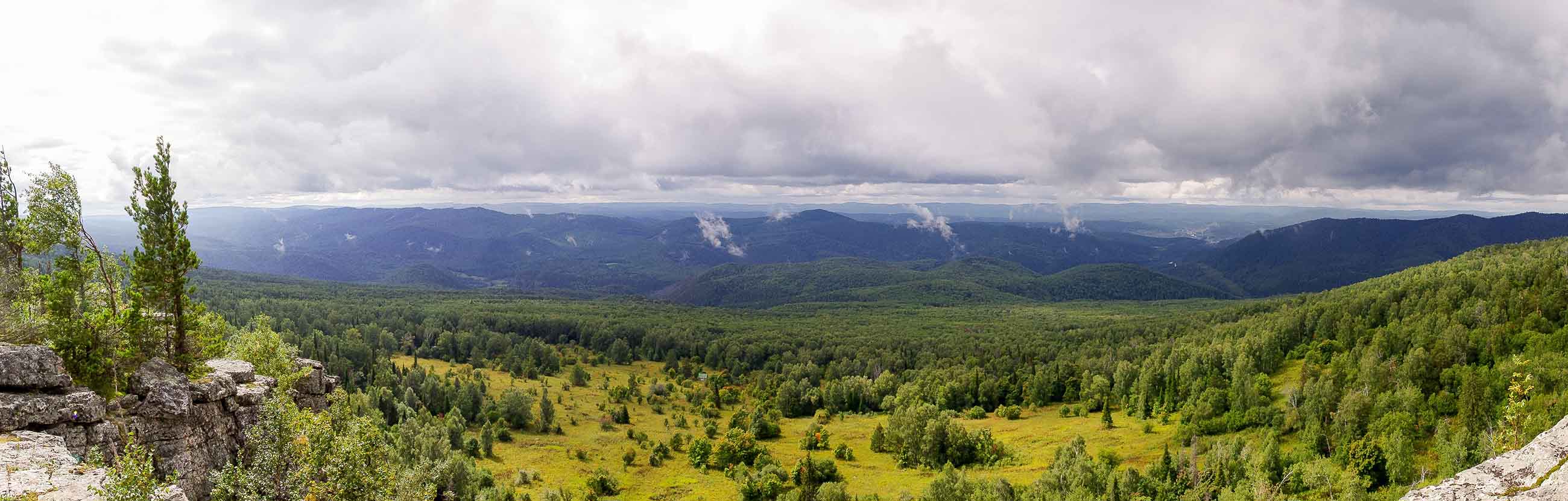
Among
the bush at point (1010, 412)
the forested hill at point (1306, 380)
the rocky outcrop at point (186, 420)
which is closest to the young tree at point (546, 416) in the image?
the forested hill at point (1306, 380)

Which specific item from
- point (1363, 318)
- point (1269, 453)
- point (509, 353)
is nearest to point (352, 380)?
point (509, 353)

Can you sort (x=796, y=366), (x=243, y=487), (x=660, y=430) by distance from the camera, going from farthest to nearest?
(x=796, y=366) → (x=660, y=430) → (x=243, y=487)

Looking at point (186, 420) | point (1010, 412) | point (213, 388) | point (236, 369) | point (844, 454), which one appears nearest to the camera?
point (186, 420)

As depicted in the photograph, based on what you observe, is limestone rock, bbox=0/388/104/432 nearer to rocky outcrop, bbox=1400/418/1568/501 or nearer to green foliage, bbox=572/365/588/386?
rocky outcrop, bbox=1400/418/1568/501

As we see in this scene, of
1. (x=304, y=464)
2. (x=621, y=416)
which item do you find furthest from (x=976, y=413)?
(x=304, y=464)

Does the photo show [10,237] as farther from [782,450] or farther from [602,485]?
[782,450]

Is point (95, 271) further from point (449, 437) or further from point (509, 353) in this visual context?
point (509, 353)
